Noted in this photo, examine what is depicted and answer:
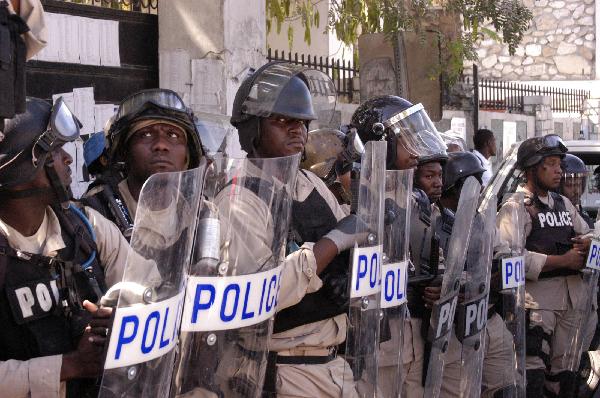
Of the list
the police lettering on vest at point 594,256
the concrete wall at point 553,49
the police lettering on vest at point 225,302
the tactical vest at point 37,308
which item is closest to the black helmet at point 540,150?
the police lettering on vest at point 594,256

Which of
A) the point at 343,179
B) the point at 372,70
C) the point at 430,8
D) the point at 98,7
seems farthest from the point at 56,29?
the point at 430,8

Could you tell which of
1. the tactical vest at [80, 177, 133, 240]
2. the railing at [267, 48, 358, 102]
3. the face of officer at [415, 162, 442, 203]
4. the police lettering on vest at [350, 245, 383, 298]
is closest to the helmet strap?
the tactical vest at [80, 177, 133, 240]

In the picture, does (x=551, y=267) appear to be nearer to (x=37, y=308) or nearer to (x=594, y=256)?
(x=594, y=256)

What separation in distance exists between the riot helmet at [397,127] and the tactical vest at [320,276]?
116 centimetres

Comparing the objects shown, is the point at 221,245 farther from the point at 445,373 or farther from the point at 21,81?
the point at 445,373

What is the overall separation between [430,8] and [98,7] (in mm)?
4520

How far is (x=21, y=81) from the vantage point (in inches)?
109

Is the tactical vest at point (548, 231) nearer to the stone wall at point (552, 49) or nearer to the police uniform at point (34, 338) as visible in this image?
the police uniform at point (34, 338)

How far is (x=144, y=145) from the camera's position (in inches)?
154

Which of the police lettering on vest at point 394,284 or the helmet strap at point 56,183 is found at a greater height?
the helmet strap at point 56,183

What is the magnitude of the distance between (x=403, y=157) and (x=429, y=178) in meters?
0.45

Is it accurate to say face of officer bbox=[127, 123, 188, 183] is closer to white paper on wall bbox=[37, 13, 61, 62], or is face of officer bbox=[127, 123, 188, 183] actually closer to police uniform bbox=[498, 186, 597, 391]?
police uniform bbox=[498, 186, 597, 391]

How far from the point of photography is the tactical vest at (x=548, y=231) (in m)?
6.37

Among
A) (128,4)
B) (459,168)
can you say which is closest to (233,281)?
(459,168)
